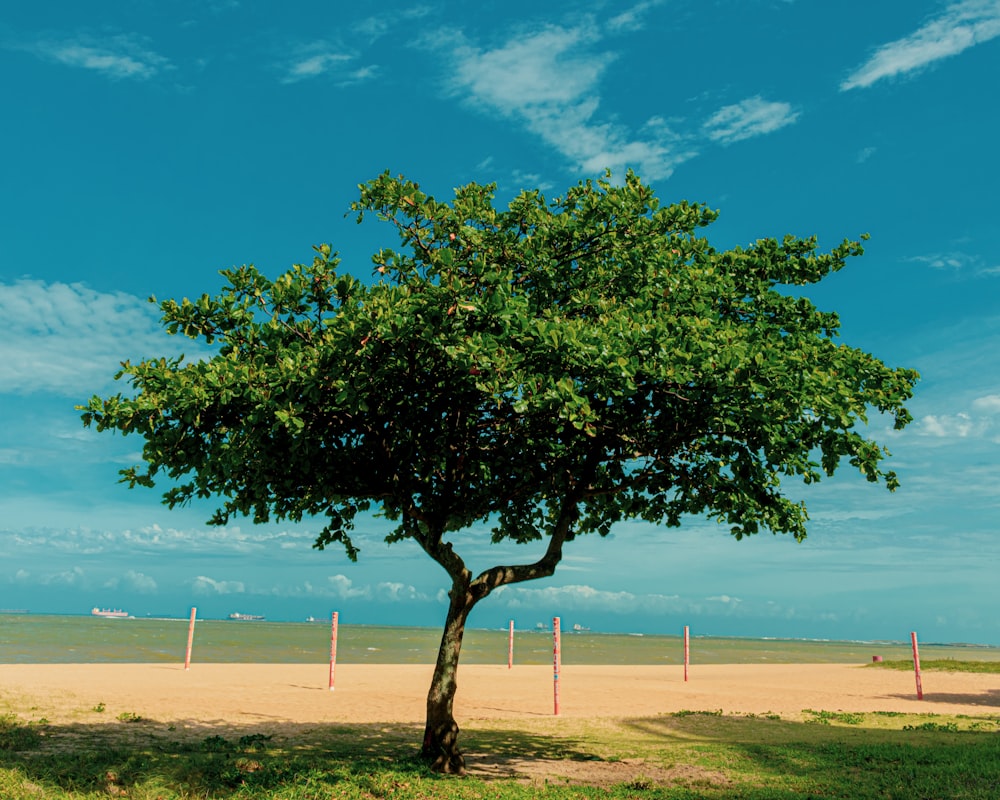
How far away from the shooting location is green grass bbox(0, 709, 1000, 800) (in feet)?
34.1

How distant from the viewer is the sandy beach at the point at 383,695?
62.1ft

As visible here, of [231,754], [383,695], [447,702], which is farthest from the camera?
[383,695]

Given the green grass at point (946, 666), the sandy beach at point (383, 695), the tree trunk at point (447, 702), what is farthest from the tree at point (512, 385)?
the green grass at point (946, 666)

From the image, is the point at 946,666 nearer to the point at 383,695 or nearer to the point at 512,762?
the point at 383,695

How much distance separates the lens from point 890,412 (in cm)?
1215

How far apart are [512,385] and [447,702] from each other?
5.43 meters

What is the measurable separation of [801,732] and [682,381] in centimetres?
1225

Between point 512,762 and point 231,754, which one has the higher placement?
point 231,754

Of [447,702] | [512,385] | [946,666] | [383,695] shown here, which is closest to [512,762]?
[447,702]

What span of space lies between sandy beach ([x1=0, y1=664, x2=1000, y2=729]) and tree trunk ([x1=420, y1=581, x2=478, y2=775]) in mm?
6422

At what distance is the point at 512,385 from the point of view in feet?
30.8

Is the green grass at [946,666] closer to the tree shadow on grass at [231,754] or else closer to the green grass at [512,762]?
the green grass at [512,762]

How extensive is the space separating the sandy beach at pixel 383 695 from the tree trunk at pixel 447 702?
6.42 metres

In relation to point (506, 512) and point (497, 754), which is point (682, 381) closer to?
point (506, 512)
